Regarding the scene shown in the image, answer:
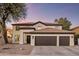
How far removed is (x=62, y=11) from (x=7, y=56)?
2.49 m

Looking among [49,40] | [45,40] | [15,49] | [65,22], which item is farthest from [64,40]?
[15,49]

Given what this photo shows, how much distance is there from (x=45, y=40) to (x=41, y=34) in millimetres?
331

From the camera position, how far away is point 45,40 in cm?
1344

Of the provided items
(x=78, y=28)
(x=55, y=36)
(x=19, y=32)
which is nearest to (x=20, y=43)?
(x=19, y=32)

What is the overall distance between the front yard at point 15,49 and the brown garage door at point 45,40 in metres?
0.45

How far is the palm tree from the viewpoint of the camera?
42.5 feet

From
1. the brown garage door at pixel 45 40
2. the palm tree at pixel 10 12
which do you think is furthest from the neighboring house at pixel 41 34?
the palm tree at pixel 10 12

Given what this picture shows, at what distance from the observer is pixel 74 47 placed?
13.0 metres

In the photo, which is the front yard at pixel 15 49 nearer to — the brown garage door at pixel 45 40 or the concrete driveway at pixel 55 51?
the concrete driveway at pixel 55 51

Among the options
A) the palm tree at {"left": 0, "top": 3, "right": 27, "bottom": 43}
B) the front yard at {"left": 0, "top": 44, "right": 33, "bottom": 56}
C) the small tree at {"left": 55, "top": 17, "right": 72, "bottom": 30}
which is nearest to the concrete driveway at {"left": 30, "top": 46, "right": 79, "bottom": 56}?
the front yard at {"left": 0, "top": 44, "right": 33, "bottom": 56}

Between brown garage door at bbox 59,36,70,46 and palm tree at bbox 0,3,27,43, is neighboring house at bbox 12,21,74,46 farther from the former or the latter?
palm tree at bbox 0,3,27,43

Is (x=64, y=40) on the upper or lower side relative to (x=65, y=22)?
lower

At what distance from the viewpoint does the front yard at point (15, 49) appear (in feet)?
42.2

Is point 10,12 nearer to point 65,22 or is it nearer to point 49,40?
point 49,40
